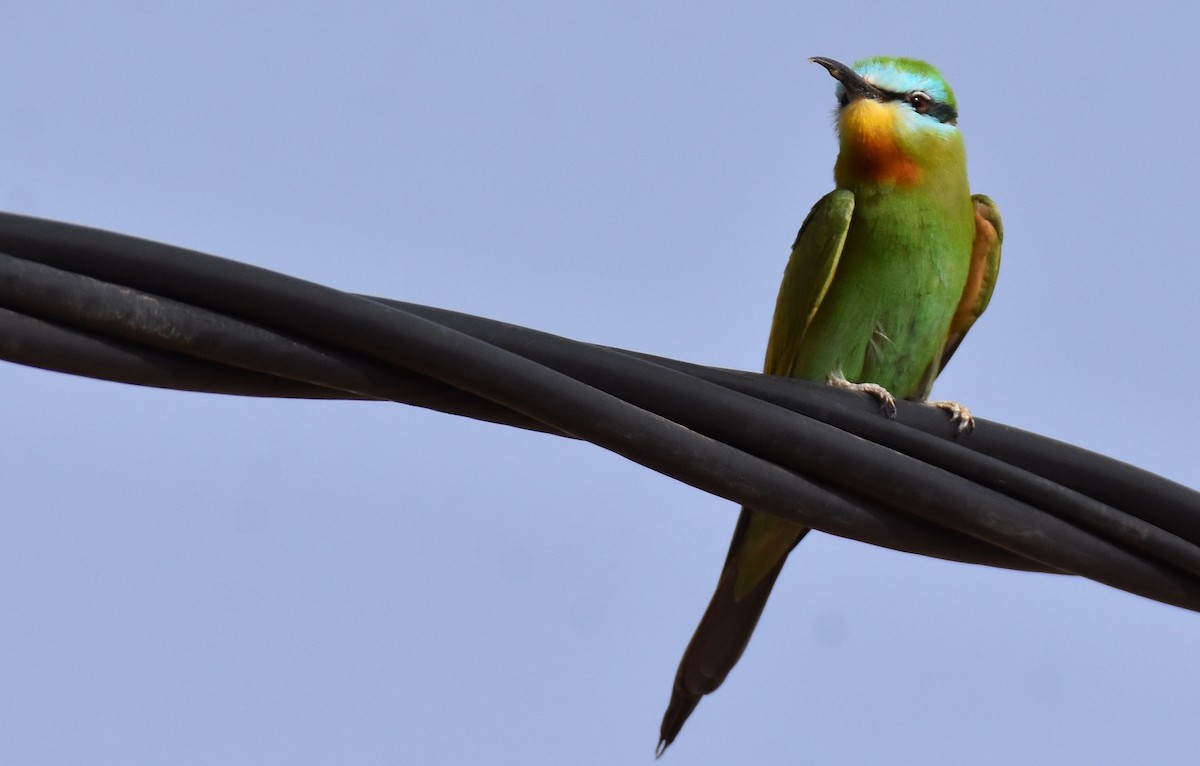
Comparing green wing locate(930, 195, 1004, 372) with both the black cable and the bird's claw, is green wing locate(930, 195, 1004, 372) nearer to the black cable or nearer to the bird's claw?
the bird's claw

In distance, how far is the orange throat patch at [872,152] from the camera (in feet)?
14.9

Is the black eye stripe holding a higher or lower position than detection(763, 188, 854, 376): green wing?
higher

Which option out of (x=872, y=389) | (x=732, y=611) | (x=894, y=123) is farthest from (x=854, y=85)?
(x=732, y=611)

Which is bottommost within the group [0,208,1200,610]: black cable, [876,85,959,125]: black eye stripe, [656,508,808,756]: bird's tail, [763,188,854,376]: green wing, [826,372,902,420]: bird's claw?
[656,508,808,756]: bird's tail

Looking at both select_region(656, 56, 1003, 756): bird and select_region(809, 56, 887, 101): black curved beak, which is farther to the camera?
select_region(809, 56, 887, 101): black curved beak

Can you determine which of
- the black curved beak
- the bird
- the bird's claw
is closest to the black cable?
the bird's claw

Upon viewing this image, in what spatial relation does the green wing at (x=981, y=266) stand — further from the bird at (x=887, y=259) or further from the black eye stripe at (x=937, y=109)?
the black eye stripe at (x=937, y=109)

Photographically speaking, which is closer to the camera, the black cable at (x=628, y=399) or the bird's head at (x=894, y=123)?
the black cable at (x=628, y=399)

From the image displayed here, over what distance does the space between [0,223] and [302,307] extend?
0.38 m

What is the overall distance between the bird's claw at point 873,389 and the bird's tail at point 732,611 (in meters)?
0.42

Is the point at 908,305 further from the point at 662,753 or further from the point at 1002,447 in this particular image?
the point at 1002,447

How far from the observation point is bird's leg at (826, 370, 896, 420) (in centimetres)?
245

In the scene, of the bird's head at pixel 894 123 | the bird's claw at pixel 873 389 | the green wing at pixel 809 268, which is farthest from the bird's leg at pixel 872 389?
the bird's head at pixel 894 123

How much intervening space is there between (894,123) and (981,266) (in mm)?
530
